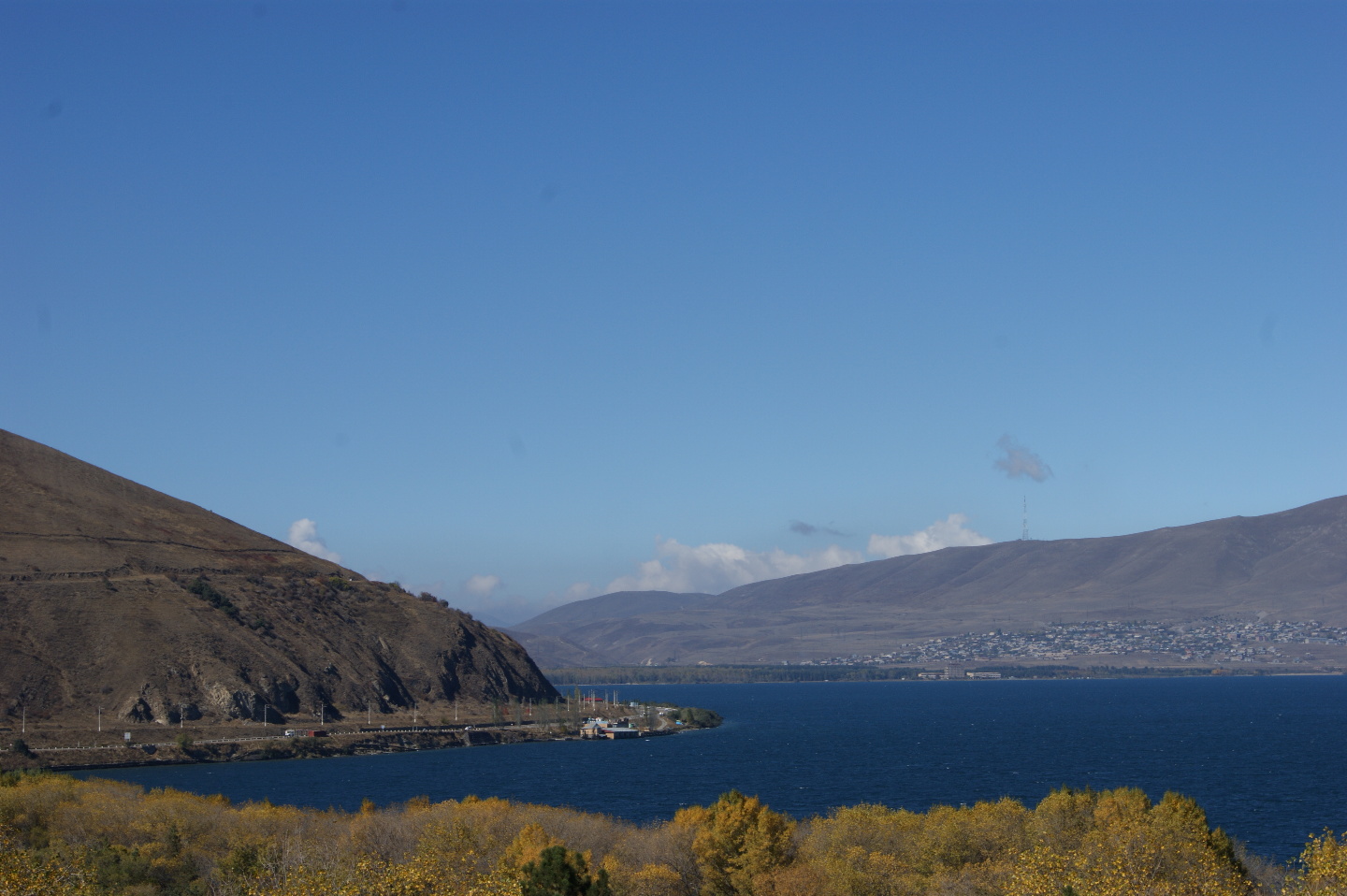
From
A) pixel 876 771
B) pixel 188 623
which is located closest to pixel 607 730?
pixel 188 623

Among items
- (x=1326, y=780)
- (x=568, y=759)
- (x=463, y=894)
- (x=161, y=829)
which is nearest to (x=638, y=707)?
(x=568, y=759)

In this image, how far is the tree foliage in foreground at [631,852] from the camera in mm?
31094

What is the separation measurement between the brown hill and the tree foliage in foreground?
78462mm

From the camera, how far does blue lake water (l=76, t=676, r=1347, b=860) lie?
73.8m

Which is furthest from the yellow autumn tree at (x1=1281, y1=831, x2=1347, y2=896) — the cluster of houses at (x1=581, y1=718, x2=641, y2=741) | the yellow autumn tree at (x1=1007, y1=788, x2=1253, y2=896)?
the cluster of houses at (x1=581, y1=718, x2=641, y2=741)

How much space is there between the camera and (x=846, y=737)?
129750 millimetres

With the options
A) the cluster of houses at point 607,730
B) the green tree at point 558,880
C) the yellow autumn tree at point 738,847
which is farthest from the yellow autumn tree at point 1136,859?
the cluster of houses at point 607,730

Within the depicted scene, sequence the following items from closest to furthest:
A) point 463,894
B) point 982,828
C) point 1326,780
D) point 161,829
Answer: point 463,894 → point 982,828 → point 161,829 → point 1326,780

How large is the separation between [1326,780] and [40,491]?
475 feet

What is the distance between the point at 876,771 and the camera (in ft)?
305

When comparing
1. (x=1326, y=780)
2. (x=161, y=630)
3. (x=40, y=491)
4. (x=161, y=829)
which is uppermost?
(x=40, y=491)

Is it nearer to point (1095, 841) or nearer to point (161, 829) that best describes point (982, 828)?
point (1095, 841)

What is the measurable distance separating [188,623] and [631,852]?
105 m

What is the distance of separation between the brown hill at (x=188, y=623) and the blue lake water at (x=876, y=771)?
70.9 feet
